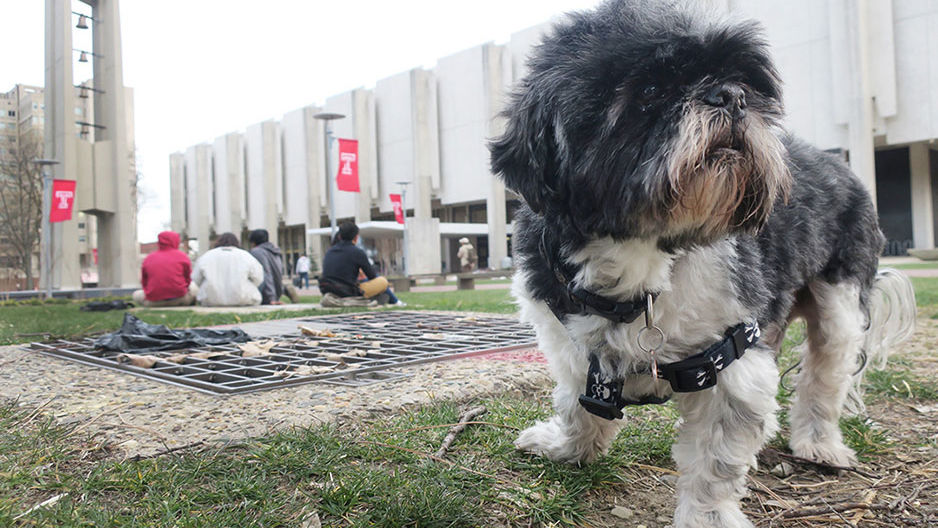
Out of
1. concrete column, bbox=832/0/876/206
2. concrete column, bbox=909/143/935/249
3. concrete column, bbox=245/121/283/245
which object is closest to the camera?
concrete column, bbox=832/0/876/206

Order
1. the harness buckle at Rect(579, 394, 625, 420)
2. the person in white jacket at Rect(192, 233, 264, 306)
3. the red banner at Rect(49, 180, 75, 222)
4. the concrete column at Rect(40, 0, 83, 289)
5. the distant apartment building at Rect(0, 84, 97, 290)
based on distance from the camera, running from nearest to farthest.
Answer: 1. the harness buckle at Rect(579, 394, 625, 420)
2. the person in white jacket at Rect(192, 233, 264, 306)
3. the distant apartment building at Rect(0, 84, 97, 290)
4. the red banner at Rect(49, 180, 75, 222)
5. the concrete column at Rect(40, 0, 83, 289)

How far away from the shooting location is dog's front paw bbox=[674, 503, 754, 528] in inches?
82.7

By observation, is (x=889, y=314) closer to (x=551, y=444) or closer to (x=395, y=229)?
(x=551, y=444)

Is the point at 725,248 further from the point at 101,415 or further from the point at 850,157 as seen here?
the point at 850,157

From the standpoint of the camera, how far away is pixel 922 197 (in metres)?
32.4

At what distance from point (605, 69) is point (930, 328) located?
5997 mm

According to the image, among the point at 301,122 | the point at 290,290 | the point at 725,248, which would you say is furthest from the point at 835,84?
the point at 301,122

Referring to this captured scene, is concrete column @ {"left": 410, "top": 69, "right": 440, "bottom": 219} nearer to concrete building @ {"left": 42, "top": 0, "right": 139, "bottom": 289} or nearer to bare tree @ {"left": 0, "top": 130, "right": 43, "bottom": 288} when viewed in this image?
concrete building @ {"left": 42, "top": 0, "right": 139, "bottom": 289}

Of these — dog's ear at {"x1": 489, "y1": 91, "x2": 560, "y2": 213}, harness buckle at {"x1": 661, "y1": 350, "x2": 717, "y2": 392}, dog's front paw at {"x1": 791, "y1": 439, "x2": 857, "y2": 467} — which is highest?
dog's ear at {"x1": 489, "y1": 91, "x2": 560, "y2": 213}

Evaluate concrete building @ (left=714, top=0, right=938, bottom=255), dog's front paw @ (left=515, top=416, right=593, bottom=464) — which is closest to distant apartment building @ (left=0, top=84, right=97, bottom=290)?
dog's front paw @ (left=515, top=416, right=593, bottom=464)

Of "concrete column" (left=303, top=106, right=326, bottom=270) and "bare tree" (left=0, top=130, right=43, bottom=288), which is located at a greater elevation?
"concrete column" (left=303, top=106, right=326, bottom=270)

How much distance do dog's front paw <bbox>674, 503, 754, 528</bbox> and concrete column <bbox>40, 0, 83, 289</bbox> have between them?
77.1 feet

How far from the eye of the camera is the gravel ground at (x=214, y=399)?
2879mm

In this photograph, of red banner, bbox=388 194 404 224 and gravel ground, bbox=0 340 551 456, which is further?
red banner, bbox=388 194 404 224
